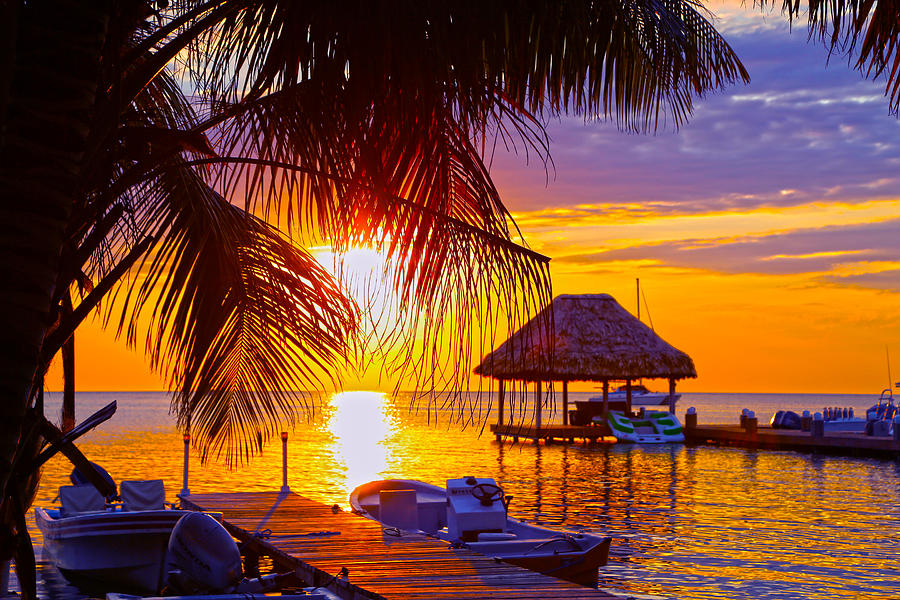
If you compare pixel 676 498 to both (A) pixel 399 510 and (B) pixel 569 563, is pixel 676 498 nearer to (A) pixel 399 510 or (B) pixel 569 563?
(A) pixel 399 510

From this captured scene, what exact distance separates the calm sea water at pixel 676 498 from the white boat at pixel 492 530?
325 cm

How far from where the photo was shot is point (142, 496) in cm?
1369

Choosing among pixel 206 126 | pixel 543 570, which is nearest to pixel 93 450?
pixel 543 570

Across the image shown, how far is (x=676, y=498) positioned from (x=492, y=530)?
1684cm

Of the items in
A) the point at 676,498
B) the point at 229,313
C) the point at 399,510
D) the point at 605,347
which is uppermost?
the point at 605,347

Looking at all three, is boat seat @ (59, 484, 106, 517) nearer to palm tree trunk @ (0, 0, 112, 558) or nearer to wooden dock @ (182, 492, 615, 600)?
wooden dock @ (182, 492, 615, 600)

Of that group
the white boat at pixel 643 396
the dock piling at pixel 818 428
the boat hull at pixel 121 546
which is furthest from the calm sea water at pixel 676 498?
the white boat at pixel 643 396

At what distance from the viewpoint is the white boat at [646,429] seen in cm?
4738

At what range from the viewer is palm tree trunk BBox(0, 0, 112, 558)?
2.46 m

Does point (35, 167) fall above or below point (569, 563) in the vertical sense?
above

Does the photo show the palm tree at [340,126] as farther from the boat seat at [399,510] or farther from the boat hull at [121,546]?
the boat seat at [399,510]

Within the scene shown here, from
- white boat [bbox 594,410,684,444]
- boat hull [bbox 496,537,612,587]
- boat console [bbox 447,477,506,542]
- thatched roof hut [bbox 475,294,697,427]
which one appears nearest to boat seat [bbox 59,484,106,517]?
boat console [bbox 447,477,506,542]

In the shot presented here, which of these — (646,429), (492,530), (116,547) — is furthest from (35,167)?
(646,429)

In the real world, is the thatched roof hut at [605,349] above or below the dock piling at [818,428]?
above
